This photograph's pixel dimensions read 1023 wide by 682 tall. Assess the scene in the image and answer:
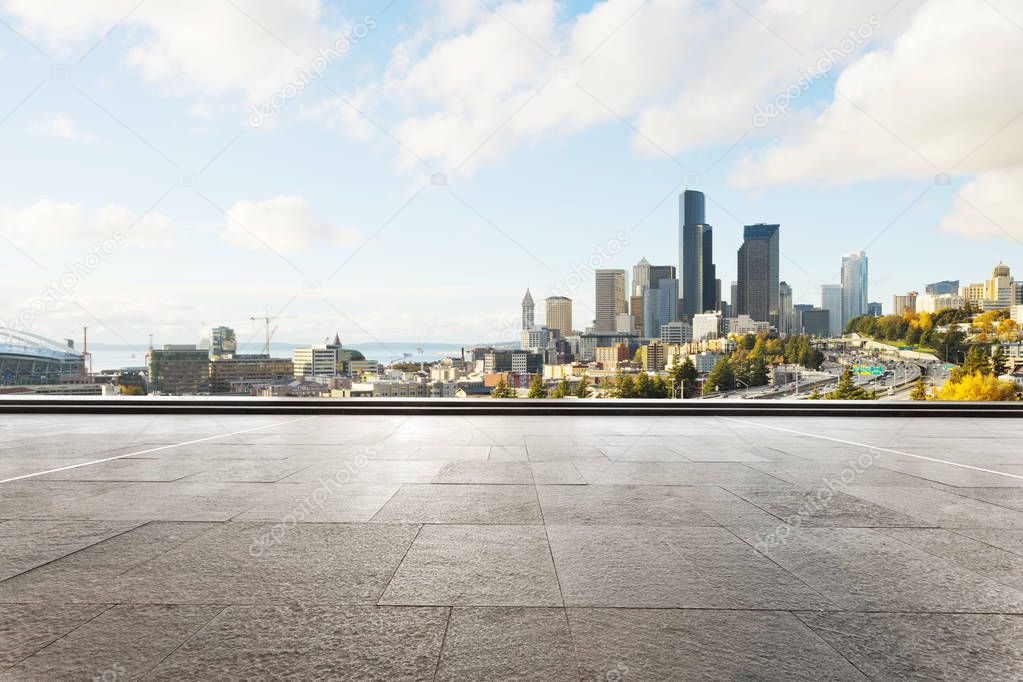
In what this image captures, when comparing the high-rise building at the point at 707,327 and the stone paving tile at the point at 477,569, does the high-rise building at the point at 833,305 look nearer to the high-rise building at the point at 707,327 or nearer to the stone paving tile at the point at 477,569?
the high-rise building at the point at 707,327

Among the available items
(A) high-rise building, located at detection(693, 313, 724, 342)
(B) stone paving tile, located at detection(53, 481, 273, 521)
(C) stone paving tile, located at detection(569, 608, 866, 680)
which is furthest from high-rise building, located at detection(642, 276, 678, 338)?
(C) stone paving tile, located at detection(569, 608, 866, 680)

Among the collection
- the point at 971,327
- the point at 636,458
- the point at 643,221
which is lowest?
the point at 636,458

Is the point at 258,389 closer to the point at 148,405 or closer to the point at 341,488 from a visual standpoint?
the point at 148,405

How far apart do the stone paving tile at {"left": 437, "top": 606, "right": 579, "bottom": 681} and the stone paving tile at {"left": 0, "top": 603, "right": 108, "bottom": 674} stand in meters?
2.27

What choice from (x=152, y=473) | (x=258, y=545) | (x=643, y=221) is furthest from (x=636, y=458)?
(x=643, y=221)

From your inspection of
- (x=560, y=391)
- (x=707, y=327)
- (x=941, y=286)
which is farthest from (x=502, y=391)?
(x=941, y=286)

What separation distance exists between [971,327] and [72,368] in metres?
47.3

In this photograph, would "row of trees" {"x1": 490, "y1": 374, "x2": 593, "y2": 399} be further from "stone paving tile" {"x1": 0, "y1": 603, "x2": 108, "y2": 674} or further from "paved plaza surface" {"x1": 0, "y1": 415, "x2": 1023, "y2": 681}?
"stone paving tile" {"x1": 0, "y1": 603, "x2": 108, "y2": 674}

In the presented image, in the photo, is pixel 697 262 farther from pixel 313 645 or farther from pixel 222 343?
pixel 313 645

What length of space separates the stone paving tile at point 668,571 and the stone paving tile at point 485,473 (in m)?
2.33

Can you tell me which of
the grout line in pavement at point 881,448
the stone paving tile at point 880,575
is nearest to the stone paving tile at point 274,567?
the stone paving tile at point 880,575

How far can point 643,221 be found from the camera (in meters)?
17.1

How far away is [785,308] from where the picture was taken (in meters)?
59.2

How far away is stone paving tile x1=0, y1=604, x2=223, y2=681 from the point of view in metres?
2.99
